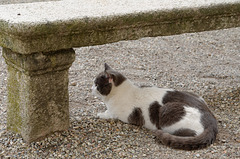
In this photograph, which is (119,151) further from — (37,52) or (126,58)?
(126,58)

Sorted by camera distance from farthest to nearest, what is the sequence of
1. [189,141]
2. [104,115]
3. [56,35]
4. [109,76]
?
[104,115], [109,76], [189,141], [56,35]

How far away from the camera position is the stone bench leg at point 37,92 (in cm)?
275

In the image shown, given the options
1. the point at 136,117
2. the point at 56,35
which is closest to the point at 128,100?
the point at 136,117

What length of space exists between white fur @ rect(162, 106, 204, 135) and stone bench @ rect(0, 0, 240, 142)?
73 cm

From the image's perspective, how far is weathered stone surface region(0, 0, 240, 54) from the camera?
2.54m

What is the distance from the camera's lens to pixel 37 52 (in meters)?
2.69

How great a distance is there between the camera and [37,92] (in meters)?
2.82

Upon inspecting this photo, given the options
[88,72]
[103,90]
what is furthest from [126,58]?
[103,90]

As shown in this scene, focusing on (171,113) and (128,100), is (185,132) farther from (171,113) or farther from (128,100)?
(128,100)

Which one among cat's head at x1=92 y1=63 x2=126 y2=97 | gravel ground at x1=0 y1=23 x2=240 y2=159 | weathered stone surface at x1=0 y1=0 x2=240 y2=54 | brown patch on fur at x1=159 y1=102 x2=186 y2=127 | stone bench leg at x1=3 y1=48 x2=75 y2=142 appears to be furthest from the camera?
cat's head at x1=92 y1=63 x2=126 y2=97

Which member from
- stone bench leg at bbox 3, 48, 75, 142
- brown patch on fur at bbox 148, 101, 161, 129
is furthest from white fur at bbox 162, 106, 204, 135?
stone bench leg at bbox 3, 48, 75, 142

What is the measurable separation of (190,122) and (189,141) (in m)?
0.20

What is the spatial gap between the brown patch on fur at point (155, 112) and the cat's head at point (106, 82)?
0.40 metres

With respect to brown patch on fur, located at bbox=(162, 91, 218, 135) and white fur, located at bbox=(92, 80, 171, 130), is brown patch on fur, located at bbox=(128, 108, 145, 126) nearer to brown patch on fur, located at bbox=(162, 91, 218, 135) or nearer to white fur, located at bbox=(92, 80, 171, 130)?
white fur, located at bbox=(92, 80, 171, 130)
